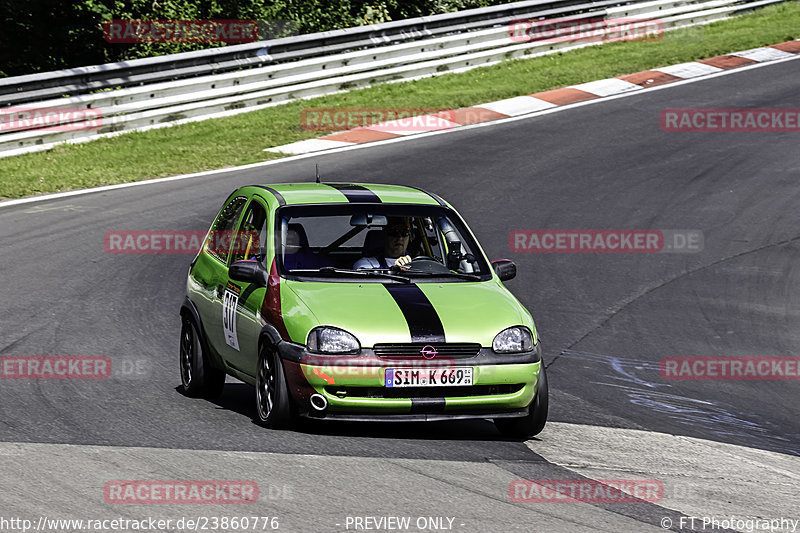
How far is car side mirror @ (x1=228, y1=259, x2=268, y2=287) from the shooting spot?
775 cm

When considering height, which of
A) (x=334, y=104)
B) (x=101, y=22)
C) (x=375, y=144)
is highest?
(x=101, y=22)

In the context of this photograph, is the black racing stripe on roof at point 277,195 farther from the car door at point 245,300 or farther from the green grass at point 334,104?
the green grass at point 334,104

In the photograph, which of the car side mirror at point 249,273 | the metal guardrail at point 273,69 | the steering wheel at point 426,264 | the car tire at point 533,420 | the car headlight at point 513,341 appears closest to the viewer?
the car headlight at point 513,341

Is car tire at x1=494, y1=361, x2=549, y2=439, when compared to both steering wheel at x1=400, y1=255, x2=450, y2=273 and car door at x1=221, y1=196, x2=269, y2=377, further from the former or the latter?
car door at x1=221, y1=196, x2=269, y2=377

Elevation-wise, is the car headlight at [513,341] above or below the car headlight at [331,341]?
below

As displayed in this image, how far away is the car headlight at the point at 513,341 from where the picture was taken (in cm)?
729

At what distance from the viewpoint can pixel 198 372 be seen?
27.8 ft

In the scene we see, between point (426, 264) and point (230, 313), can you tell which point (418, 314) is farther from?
point (230, 313)

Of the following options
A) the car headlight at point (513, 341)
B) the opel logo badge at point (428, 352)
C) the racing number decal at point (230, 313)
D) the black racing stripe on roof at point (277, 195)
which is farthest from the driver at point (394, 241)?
the opel logo badge at point (428, 352)

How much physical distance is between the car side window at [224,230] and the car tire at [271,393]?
1408 mm

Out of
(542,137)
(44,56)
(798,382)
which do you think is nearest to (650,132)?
(542,137)

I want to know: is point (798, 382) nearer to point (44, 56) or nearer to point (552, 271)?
point (552, 271)

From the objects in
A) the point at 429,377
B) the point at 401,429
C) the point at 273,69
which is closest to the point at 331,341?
the point at 429,377

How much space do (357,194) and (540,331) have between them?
3197 mm
